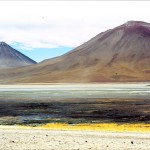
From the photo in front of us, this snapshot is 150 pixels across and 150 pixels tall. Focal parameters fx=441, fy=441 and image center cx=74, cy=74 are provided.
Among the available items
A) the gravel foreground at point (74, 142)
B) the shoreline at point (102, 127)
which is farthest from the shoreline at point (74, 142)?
the shoreline at point (102, 127)

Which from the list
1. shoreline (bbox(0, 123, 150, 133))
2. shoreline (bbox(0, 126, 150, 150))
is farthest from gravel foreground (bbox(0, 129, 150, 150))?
shoreline (bbox(0, 123, 150, 133))

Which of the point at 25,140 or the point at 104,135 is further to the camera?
the point at 104,135

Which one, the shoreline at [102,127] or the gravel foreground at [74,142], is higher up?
the gravel foreground at [74,142]

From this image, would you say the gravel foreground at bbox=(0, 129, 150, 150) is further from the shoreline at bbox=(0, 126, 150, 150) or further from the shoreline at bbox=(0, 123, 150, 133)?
the shoreline at bbox=(0, 123, 150, 133)

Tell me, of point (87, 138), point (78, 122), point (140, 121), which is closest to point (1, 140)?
point (87, 138)

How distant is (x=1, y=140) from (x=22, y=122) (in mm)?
14485

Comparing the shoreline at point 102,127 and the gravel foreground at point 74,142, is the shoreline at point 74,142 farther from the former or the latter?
the shoreline at point 102,127

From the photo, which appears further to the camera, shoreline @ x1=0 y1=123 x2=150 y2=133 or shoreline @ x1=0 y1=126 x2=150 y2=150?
shoreline @ x1=0 y1=123 x2=150 y2=133

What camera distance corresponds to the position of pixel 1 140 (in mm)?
21609

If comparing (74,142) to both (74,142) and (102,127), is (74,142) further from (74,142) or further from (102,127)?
(102,127)

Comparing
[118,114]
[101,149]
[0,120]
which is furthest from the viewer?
[118,114]

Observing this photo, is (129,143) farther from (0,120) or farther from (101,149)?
(0,120)

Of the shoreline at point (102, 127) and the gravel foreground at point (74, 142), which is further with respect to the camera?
the shoreline at point (102, 127)

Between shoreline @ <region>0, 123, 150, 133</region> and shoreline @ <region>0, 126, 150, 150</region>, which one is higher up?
shoreline @ <region>0, 126, 150, 150</region>
